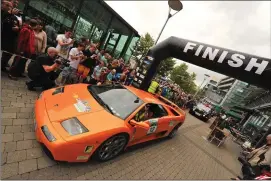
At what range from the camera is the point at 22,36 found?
586cm

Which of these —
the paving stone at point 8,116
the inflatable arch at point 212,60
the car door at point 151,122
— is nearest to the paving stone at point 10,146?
the paving stone at point 8,116

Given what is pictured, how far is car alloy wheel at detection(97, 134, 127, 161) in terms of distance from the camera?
409cm

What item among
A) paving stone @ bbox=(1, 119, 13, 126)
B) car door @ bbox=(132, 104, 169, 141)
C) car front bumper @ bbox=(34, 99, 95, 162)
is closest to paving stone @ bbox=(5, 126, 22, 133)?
paving stone @ bbox=(1, 119, 13, 126)

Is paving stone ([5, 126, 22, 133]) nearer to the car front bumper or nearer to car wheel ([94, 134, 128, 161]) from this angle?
the car front bumper

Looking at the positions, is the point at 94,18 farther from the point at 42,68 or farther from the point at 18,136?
the point at 18,136

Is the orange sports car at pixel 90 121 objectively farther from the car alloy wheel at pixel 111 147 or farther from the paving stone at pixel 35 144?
the paving stone at pixel 35 144

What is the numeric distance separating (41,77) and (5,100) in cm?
144

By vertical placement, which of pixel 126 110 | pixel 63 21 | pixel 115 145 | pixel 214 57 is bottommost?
pixel 115 145

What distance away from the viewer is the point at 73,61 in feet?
23.7

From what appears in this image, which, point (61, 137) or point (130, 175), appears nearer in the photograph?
point (61, 137)

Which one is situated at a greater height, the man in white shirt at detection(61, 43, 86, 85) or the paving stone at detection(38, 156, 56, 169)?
the man in white shirt at detection(61, 43, 86, 85)

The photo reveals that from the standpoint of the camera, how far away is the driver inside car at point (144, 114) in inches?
194

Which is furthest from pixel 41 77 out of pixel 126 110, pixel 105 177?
pixel 105 177

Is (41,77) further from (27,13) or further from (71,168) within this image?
(27,13)
